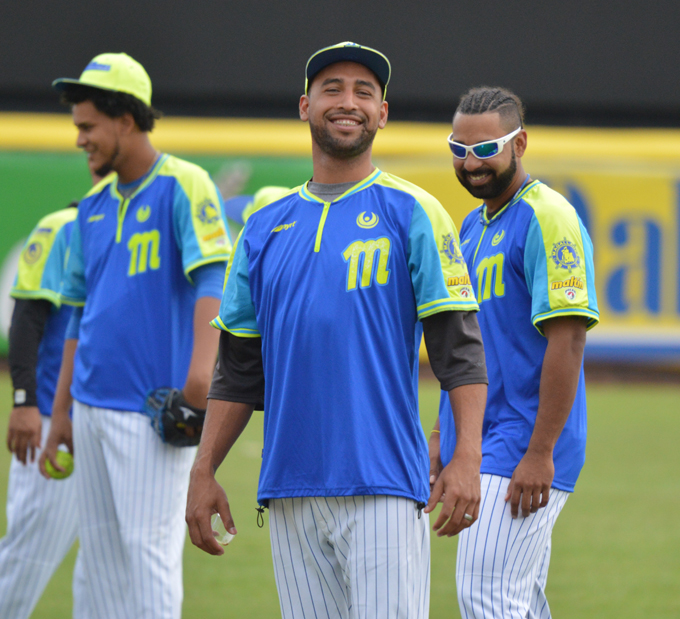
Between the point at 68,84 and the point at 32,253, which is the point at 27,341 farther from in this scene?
the point at 68,84

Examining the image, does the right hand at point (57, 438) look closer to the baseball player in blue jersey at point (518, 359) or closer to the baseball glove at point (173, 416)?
the baseball glove at point (173, 416)

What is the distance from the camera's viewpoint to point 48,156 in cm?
1422

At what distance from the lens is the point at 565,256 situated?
3.15 meters

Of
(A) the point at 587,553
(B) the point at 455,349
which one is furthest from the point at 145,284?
(A) the point at 587,553

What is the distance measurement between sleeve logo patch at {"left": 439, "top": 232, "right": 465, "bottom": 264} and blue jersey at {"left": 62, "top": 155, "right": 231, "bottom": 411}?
124cm

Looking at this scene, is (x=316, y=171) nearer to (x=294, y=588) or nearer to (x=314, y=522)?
(x=314, y=522)

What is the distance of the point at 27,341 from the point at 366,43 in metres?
11.0

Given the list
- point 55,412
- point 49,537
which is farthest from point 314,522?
point 49,537

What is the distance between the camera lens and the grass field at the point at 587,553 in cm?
512

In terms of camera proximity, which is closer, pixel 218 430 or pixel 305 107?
pixel 218 430

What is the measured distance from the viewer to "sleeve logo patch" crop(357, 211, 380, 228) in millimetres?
2596

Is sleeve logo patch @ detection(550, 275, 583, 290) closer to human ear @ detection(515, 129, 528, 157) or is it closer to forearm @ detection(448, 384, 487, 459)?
human ear @ detection(515, 129, 528, 157)

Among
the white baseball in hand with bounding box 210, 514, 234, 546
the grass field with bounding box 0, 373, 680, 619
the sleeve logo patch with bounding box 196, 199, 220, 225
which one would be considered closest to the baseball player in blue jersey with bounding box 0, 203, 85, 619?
the grass field with bounding box 0, 373, 680, 619

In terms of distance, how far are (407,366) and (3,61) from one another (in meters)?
13.2
